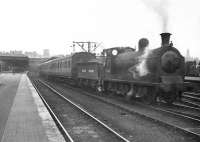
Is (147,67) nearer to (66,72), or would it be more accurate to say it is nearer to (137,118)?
(137,118)

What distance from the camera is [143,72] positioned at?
48.9ft

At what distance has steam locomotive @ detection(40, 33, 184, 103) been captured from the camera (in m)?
13.7

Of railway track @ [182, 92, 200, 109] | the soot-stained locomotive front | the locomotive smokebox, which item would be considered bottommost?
railway track @ [182, 92, 200, 109]

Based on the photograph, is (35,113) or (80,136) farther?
(35,113)

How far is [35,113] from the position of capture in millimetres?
11875

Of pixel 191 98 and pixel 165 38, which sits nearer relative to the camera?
pixel 165 38

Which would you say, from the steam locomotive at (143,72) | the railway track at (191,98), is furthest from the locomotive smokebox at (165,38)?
the railway track at (191,98)

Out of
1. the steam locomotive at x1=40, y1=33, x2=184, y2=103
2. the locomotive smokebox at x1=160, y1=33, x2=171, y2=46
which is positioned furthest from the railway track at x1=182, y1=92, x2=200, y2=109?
the locomotive smokebox at x1=160, y1=33, x2=171, y2=46

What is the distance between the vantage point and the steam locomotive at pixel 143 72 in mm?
13664

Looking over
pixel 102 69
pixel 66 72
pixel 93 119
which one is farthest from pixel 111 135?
pixel 66 72

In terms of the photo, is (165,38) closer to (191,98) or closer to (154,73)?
(154,73)

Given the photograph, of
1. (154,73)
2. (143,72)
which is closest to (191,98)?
(143,72)

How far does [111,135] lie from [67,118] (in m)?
3.55

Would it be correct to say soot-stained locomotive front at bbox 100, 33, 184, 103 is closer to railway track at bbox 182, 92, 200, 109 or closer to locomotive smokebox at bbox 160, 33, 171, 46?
locomotive smokebox at bbox 160, 33, 171, 46
